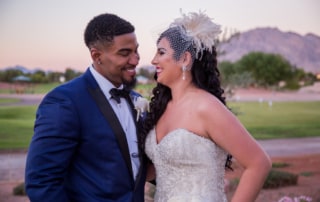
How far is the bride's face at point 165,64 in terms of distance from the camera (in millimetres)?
2408

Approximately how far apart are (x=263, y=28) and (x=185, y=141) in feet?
21.2

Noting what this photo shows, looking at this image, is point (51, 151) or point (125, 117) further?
point (125, 117)

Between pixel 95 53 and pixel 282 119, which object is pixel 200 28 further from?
pixel 282 119

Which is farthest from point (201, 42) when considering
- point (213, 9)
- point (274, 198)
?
point (213, 9)

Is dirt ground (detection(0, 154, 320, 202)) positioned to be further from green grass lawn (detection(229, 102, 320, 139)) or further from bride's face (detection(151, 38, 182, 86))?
bride's face (detection(151, 38, 182, 86))

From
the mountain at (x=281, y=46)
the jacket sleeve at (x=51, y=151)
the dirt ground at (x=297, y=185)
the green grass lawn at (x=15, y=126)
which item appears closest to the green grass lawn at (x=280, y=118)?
the dirt ground at (x=297, y=185)

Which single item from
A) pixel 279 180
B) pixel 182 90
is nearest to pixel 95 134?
pixel 182 90

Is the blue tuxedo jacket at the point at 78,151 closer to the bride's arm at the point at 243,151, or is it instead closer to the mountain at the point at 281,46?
the bride's arm at the point at 243,151

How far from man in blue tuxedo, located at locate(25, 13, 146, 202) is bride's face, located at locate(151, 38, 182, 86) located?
0.16 m

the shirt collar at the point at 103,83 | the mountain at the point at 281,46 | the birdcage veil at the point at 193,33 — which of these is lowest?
the mountain at the point at 281,46

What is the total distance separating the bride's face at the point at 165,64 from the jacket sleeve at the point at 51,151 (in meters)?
0.57

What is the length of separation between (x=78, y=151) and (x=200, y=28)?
35.1 inches

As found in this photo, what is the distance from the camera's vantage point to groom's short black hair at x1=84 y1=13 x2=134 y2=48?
7.29 feet

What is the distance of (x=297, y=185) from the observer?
6773mm
